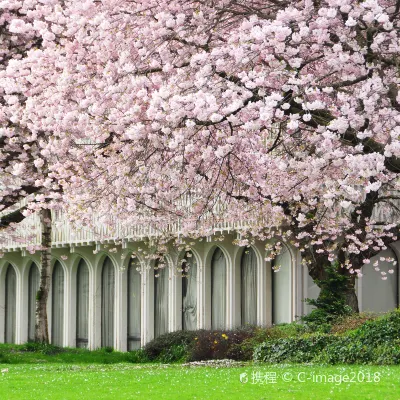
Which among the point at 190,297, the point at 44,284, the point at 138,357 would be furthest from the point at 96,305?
the point at 138,357

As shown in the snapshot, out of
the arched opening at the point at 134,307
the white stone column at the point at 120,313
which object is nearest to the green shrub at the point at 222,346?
the arched opening at the point at 134,307

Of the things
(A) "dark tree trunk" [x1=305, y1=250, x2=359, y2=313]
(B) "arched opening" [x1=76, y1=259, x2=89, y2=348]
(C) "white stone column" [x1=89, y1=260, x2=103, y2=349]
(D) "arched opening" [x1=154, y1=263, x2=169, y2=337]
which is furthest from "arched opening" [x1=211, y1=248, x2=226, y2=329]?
(B) "arched opening" [x1=76, y1=259, x2=89, y2=348]

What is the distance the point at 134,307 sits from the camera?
3622 centimetres

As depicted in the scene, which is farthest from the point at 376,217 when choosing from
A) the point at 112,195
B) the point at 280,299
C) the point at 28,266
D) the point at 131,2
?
the point at 28,266

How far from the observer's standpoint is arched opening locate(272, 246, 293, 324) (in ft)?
94.3

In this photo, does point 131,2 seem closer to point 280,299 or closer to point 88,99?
point 88,99

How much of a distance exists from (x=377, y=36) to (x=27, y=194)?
1046 cm

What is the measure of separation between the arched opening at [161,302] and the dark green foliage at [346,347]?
13.6 metres

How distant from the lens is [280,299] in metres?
29.4

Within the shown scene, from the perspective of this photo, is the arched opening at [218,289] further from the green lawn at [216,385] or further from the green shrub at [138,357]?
the green lawn at [216,385]

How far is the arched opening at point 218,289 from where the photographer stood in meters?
31.8

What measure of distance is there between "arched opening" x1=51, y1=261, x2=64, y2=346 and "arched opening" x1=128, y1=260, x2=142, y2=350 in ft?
14.6

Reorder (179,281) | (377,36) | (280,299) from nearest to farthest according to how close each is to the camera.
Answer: (377,36) < (280,299) < (179,281)

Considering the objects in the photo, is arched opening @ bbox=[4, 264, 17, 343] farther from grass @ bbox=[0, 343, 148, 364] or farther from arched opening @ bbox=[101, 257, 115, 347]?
grass @ bbox=[0, 343, 148, 364]
